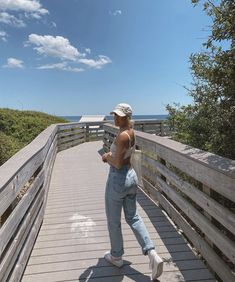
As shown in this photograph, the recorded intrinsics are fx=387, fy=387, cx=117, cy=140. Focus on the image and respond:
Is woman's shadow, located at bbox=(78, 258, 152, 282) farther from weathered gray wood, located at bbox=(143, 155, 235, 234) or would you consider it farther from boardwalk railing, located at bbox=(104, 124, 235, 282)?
weathered gray wood, located at bbox=(143, 155, 235, 234)

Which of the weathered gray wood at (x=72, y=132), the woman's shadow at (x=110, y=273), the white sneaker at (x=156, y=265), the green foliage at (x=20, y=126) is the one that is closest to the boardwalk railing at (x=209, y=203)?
the white sneaker at (x=156, y=265)

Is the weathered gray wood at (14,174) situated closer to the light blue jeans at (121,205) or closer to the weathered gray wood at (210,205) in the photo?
the light blue jeans at (121,205)

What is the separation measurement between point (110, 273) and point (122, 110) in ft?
5.34

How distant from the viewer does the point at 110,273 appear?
3859mm

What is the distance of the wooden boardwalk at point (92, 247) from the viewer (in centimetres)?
382

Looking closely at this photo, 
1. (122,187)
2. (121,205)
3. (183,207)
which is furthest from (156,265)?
(183,207)

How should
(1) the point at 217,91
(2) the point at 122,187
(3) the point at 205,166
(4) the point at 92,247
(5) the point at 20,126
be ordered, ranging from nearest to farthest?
1. (3) the point at 205,166
2. (2) the point at 122,187
3. (4) the point at 92,247
4. (1) the point at 217,91
5. (5) the point at 20,126

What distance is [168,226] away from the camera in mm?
5156

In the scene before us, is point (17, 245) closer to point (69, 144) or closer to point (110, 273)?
point (110, 273)

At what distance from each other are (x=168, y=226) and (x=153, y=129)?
15414mm

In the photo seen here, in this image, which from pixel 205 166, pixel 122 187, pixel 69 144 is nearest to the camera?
pixel 205 166

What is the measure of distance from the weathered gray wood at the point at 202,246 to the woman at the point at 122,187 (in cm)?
55

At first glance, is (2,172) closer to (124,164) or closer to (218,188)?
(124,164)

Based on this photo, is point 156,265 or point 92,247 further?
point 92,247
